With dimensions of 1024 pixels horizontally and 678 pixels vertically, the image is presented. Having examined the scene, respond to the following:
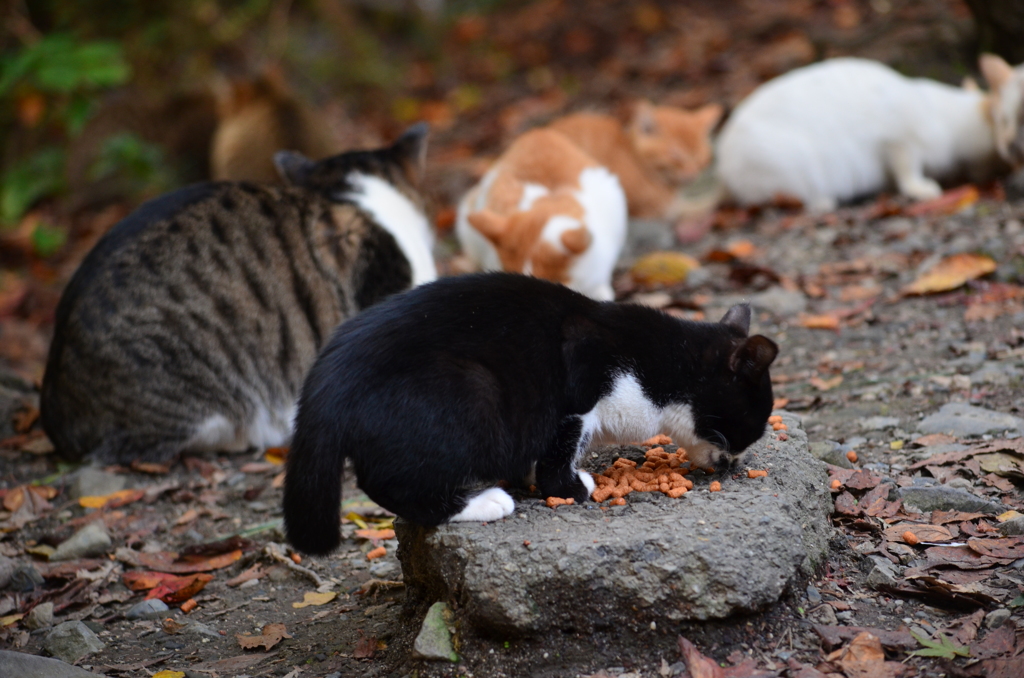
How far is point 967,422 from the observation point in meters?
3.42

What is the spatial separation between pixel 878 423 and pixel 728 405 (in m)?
1.13

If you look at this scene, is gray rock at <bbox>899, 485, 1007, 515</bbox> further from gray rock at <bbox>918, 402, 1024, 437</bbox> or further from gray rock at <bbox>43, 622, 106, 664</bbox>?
gray rock at <bbox>43, 622, 106, 664</bbox>

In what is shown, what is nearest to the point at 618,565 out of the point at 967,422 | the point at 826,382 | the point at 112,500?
the point at 967,422

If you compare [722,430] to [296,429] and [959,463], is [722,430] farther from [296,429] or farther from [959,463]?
[296,429]

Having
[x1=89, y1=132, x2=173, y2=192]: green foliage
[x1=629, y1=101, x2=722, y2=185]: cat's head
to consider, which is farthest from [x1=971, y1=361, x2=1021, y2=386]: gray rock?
[x1=89, y1=132, x2=173, y2=192]: green foliage

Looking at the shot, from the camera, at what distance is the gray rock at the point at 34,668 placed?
2504 mm

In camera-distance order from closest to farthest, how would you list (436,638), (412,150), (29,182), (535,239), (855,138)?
(436,638) < (412,150) < (535,239) < (855,138) < (29,182)

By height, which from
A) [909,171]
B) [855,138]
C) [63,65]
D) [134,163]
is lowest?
[909,171]

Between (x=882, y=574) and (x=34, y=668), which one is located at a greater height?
(x=882, y=574)

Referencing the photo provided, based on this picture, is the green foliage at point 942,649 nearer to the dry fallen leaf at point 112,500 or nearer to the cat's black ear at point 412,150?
the dry fallen leaf at point 112,500

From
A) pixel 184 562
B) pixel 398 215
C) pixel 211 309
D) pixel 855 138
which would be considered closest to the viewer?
pixel 184 562

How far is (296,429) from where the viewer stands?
2.66 meters

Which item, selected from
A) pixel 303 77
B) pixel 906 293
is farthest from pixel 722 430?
pixel 303 77

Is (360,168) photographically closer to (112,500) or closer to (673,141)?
(112,500)
